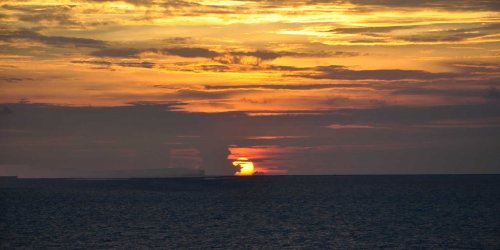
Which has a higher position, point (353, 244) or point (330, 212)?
point (353, 244)

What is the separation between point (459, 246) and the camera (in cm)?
9175

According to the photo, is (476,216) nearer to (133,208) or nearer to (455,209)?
(455,209)

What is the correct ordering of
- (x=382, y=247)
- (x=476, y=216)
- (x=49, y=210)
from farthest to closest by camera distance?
(x=49, y=210) < (x=476, y=216) < (x=382, y=247)

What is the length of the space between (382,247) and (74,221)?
57214 mm

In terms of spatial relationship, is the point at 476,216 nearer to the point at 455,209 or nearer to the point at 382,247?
the point at 455,209

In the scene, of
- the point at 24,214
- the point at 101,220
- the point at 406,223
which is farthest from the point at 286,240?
the point at 24,214

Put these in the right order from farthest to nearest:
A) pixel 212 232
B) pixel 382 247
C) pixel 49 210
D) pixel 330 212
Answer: pixel 49 210 → pixel 330 212 → pixel 212 232 → pixel 382 247

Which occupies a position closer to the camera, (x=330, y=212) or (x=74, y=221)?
(x=74, y=221)

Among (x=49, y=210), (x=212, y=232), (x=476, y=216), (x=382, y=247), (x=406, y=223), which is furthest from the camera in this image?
(x=49, y=210)

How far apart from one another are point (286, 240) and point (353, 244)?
8913mm

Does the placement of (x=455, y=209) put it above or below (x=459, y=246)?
below

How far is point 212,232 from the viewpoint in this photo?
105312mm

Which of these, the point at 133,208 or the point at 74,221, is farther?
the point at 133,208

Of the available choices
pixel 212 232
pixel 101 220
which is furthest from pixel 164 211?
pixel 212 232
